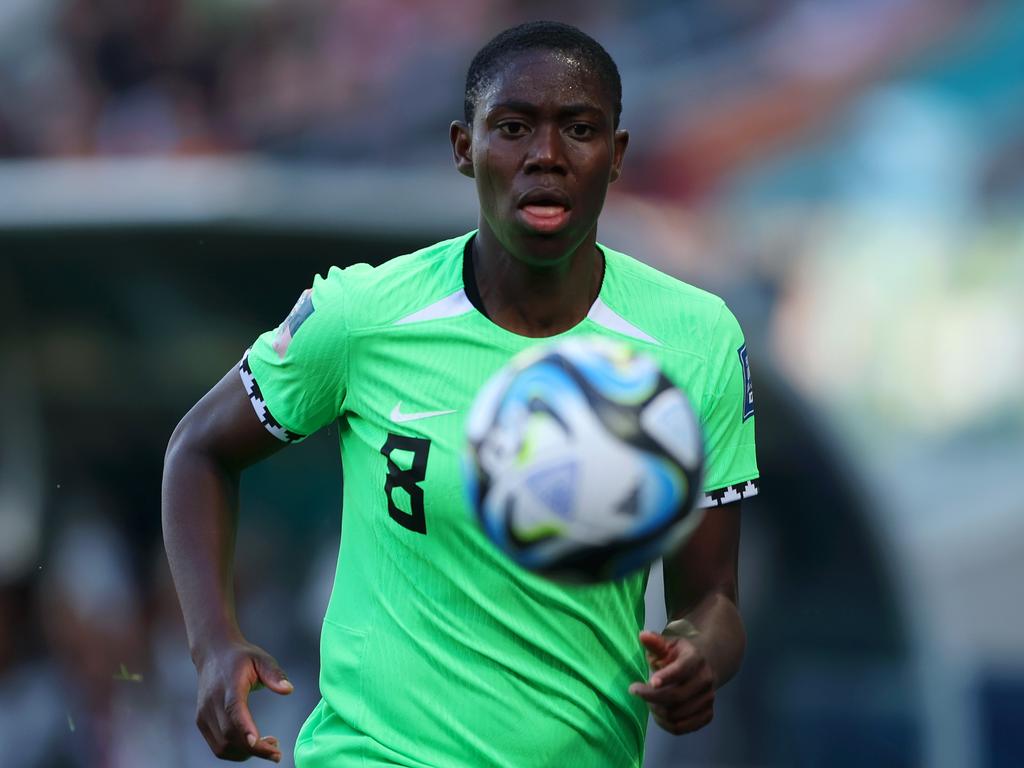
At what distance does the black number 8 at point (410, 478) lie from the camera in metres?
3.82

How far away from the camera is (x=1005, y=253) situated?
12773mm

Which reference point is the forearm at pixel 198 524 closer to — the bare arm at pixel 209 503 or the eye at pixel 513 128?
the bare arm at pixel 209 503

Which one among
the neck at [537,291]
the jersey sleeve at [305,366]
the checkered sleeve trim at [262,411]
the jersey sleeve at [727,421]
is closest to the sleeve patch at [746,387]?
the jersey sleeve at [727,421]

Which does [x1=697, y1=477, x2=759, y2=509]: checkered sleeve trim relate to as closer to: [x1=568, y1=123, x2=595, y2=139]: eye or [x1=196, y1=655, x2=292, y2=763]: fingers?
[x1=568, y1=123, x2=595, y2=139]: eye

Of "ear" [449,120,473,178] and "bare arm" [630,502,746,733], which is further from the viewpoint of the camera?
"ear" [449,120,473,178]

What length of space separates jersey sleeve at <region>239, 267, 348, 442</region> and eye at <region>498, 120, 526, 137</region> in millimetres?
507

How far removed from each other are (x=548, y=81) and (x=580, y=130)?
120 millimetres

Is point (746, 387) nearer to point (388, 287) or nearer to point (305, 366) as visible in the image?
point (388, 287)

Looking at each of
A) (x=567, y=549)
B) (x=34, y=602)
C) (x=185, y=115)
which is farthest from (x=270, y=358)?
(x=185, y=115)

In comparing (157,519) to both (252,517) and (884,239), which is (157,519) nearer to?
(252,517)

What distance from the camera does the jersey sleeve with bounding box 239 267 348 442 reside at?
395 centimetres

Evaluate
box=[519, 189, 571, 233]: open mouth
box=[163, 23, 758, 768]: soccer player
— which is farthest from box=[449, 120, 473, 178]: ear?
box=[519, 189, 571, 233]: open mouth

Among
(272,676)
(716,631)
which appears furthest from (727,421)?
(272,676)

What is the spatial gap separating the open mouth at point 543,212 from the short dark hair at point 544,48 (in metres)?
0.28
